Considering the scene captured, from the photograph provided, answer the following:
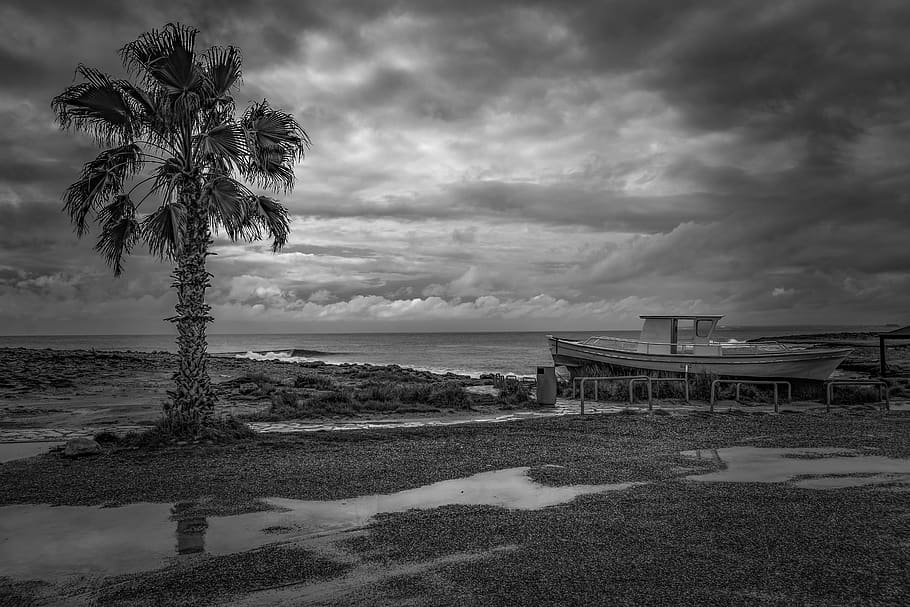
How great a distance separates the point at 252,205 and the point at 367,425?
5.33 metres

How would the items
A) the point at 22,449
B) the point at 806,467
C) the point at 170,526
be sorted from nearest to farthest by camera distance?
the point at 170,526 < the point at 806,467 < the point at 22,449

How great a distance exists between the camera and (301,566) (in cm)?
514

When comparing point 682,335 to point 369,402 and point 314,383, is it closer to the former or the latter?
point 369,402

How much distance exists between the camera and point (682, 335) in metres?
24.5

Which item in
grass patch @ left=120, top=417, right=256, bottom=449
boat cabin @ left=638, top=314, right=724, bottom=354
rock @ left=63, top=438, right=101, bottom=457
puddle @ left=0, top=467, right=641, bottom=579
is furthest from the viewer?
boat cabin @ left=638, top=314, right=724, bottom=354

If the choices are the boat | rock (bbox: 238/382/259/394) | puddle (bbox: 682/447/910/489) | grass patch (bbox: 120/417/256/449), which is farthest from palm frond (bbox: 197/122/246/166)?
the boat

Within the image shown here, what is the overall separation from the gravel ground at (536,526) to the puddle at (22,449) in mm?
619

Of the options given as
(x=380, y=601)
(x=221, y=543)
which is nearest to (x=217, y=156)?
(x=221, y=543)

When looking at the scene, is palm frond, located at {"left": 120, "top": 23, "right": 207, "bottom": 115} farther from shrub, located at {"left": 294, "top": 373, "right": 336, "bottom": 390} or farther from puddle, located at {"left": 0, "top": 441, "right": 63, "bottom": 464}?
shrub, located at {"left": 294, "top": 373, "right": 336, "bottom": 390}

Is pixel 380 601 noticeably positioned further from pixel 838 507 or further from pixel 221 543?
pixel 838 507

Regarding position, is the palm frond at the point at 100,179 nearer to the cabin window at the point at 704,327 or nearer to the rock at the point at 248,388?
the rock at the point at 248,388

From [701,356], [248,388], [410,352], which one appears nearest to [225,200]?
[248,388]

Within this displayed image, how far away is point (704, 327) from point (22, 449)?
21.7m

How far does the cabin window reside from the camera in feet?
79.6
